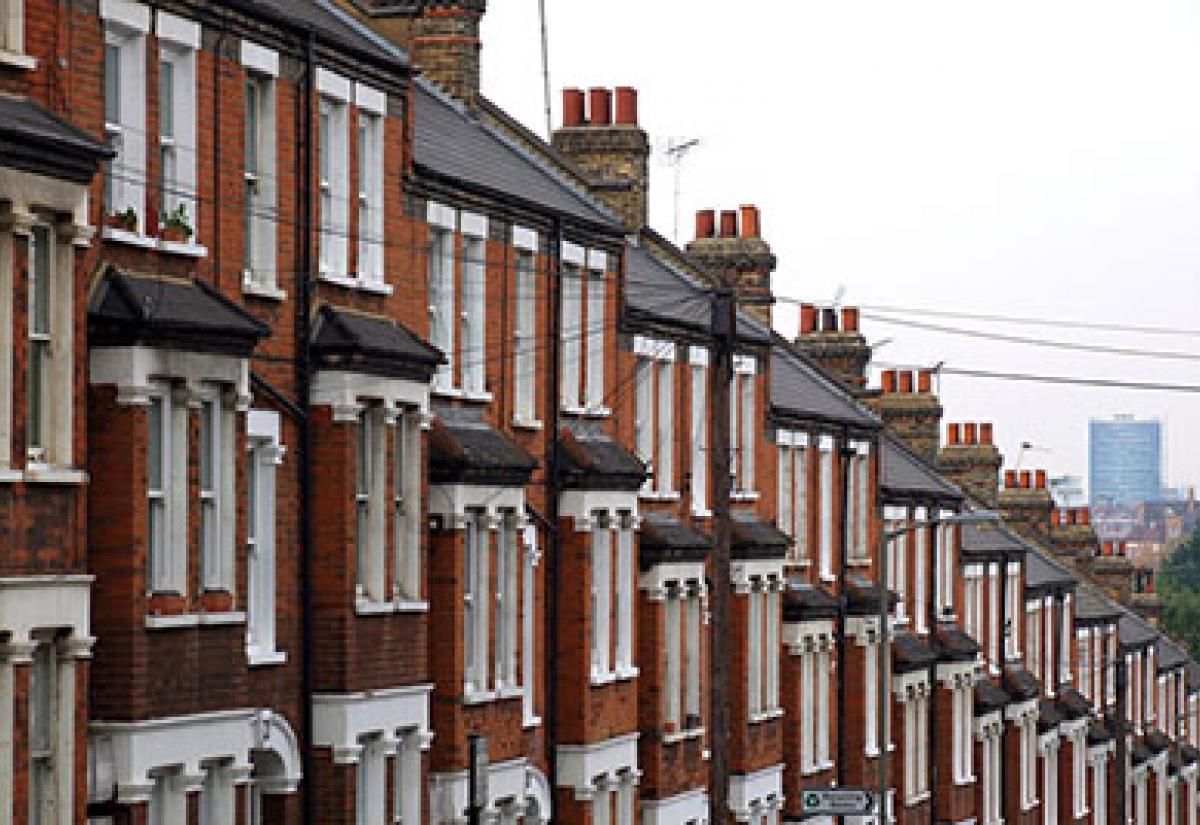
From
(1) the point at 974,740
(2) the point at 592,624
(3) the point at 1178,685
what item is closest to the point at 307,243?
(2) the point at 592,624

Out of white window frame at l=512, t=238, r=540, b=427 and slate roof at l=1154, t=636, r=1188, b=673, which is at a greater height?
Result: white window frame at l=512, t=238, r=540, b=427

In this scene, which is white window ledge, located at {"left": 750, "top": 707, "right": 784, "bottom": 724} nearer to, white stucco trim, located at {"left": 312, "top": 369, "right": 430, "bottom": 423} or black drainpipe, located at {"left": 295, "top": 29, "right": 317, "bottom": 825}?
white stucco trim, located at {"left": 312, "top": 369, "right": 430, "bottom": 423}

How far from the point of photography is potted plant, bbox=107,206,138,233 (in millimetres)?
28719

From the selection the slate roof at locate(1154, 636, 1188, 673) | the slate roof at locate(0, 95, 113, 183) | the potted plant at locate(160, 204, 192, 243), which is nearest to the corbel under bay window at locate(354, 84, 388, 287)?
the potted plant at locate(160, 204, 192, 243)

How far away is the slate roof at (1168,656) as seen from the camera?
108 meters

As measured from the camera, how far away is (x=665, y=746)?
157 feet

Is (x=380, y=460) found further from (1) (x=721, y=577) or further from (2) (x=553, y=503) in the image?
(2) (x=553, y=503)

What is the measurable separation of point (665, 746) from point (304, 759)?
1511cm

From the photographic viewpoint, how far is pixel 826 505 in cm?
6047

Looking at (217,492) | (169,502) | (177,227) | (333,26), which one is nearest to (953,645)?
(333,26)

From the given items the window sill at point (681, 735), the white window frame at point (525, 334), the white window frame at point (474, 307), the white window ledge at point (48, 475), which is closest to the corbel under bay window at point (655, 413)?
the window sill at point (681, 735)

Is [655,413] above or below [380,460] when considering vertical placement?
above

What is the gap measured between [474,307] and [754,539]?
1408 centimetres

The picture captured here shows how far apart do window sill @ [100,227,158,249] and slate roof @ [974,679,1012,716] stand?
154 feet
